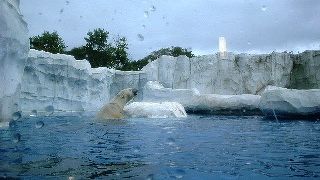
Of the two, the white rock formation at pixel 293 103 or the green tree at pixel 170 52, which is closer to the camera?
the white rock formation at pixel 293 103

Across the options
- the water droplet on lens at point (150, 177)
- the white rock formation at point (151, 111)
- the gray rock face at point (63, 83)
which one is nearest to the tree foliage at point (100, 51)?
the gray rock face at point (63, 83)

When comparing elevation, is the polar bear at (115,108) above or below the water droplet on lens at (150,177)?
above

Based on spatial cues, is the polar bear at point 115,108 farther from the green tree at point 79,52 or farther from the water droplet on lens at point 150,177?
the green tree at point 79,52

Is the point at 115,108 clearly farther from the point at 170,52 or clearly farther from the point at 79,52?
the point at 170,52

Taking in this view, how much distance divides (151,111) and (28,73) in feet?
36.3

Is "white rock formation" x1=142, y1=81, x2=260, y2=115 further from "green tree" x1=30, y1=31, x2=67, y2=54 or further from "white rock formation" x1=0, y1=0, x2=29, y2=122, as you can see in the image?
"green tree" x1=30, y1=31, x2=67, y2=54

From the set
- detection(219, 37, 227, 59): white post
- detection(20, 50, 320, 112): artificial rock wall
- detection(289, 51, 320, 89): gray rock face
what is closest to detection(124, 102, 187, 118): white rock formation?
detection(20, 50, 320, 112): artificial rock wall

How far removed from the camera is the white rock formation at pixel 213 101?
16.7m

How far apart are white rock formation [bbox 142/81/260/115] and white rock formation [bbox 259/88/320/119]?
353cm

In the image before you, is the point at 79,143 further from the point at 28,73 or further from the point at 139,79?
the point at 139,79

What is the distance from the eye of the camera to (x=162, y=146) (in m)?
5.20

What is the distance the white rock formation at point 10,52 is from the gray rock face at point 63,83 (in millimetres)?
13636

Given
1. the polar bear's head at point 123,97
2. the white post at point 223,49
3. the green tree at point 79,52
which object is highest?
the green tree at point 79,52

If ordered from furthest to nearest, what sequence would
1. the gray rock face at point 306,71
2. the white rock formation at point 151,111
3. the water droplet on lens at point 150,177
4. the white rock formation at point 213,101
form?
1. the gray rock face at point 306,71
2. the white rock formation at point 213,101
3. the white rock formation at point 151,111
4. the water droplet on lens at point 150,177
